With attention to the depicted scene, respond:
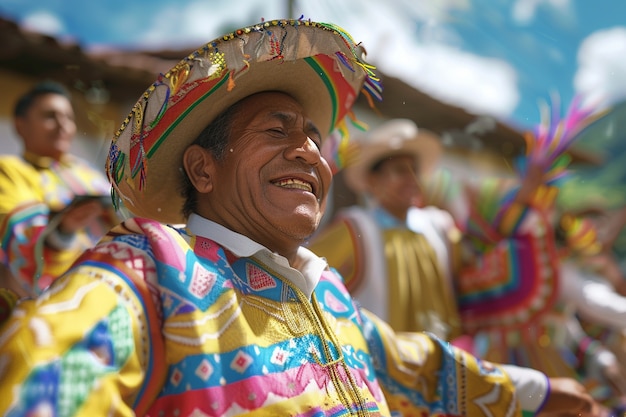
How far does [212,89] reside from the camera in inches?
62.9

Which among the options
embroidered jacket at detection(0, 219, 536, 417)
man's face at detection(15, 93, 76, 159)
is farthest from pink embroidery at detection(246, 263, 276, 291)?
man's face at detection(15, 93, 76, 159)

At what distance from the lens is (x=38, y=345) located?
1060 mm

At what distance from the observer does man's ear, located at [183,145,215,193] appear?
1693 mm

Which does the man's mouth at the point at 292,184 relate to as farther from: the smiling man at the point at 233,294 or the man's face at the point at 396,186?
the man's face at the point at 396,186

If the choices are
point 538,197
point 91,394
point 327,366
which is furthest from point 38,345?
point 538,197

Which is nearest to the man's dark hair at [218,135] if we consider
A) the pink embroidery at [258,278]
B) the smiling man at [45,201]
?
the pink embroidery at [258,278]

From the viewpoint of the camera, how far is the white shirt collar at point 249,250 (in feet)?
5.00

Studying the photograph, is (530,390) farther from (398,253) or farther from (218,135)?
(398,253)

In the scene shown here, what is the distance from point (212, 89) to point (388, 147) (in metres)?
3.09

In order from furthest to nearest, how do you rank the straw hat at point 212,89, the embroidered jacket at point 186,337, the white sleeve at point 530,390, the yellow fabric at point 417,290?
the yellow fabric at point 417,290
the white sleeve at point 530,390
the straw hat at point 212,89
the embroidered jacket at point 186,337

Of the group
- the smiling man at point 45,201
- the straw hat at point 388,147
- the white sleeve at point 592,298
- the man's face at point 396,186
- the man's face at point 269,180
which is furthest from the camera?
the straw hat at point 388,147

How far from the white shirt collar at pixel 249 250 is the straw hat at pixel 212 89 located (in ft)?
0.65

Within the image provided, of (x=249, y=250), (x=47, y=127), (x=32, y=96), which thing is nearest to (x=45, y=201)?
(x=47, y=127)

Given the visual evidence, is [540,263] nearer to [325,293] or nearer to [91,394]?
[325,293]
